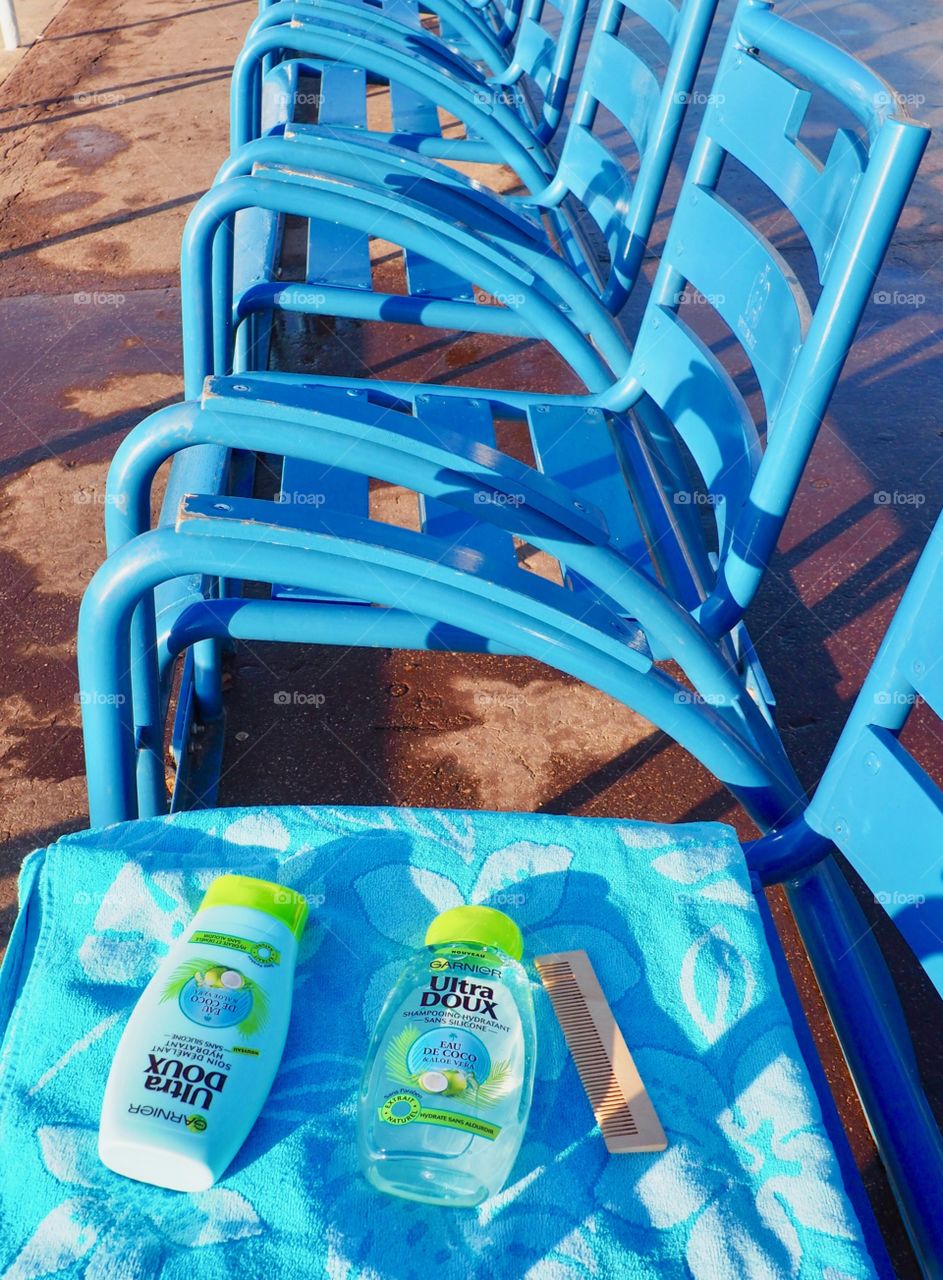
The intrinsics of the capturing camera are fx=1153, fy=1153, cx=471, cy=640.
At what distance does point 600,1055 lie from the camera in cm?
83

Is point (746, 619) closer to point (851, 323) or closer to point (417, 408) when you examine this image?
point (417, 408)

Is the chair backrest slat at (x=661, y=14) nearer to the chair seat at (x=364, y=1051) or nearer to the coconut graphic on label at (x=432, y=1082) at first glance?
the chair seat at (x=364, y=1051)

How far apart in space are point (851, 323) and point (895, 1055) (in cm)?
75

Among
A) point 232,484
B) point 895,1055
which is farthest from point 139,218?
point 895,1055

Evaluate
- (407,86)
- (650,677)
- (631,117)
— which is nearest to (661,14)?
(631,117)

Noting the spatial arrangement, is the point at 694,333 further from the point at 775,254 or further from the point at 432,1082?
the point at 432,1082

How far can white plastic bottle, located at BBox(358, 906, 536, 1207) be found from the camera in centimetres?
75

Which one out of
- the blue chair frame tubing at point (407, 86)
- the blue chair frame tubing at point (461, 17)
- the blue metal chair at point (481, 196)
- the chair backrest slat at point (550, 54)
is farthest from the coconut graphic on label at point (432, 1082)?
the blue chair frame tubing at point (461, 17)

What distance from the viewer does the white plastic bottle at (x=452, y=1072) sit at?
29.4 inches

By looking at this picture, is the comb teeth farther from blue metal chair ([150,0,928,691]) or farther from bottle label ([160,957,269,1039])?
blue metal chair ([150,0,928,691])

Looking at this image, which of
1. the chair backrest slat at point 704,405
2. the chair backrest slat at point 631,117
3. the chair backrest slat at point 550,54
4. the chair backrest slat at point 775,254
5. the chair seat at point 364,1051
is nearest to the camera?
the chair seat at point 364,1051

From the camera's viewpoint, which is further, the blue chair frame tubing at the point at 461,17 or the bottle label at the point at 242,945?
the blue chair frame tubing at the point at 461,17

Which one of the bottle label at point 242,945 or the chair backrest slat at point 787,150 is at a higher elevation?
the chair backrest slat at point 787,150

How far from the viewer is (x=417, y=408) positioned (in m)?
1.83
